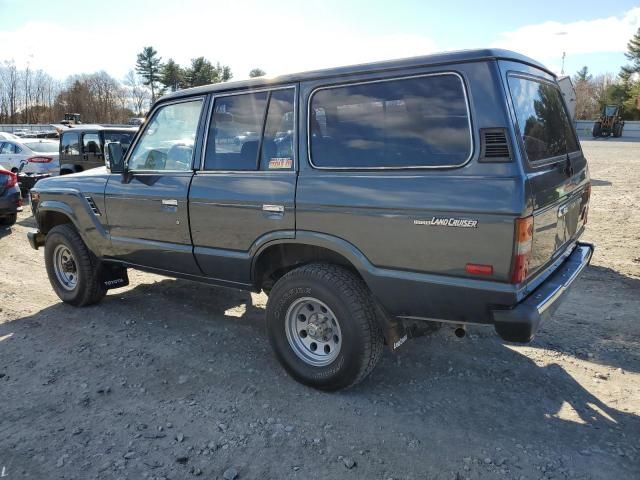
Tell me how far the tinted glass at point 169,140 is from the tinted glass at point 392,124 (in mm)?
1262

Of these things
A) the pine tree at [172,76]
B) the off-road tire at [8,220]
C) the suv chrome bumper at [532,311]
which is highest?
the pine tree at [172,76]

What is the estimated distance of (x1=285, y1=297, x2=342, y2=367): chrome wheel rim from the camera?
3.44 metres

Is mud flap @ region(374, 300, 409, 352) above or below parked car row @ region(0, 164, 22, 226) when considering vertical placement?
below

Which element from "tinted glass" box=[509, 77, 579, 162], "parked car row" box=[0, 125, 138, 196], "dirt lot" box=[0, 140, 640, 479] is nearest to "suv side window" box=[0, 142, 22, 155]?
"parked car row" box=[0, 125, 138, 196]

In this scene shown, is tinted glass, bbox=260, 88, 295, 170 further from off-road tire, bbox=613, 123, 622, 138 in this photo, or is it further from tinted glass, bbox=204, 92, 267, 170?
off-road tire, bbox=613, 123, 622, 138

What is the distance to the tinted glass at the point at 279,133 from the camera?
3.51 m

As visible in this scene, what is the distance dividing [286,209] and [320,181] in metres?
0.32

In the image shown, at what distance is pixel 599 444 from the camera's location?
114 inches

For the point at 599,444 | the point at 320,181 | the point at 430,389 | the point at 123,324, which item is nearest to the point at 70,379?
the point at 123,324

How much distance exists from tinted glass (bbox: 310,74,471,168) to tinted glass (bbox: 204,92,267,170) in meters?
0.53

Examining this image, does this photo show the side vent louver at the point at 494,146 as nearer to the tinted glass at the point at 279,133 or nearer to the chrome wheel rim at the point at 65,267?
the tinted glass at the point at 279,133

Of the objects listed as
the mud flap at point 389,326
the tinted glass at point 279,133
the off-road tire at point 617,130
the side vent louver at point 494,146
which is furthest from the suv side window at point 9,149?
the off-road tire at point 617,130

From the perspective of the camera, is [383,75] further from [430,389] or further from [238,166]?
[430,389]

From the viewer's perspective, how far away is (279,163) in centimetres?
353
